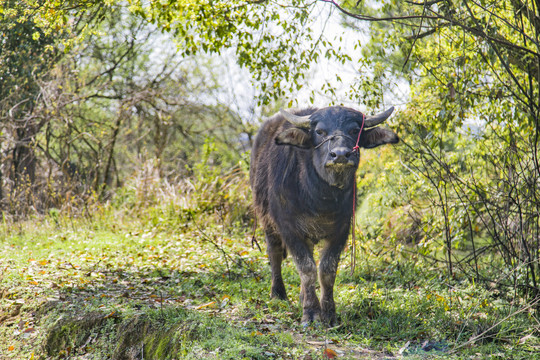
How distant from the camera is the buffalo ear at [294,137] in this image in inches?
183

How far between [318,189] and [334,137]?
526mm

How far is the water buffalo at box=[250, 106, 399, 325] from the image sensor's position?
14.7 feet

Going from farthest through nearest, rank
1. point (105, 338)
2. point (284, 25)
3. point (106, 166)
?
point (106, 166)
point (284, 25)
point (105, 338)

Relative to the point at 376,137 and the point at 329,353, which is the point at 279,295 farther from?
the point at 376,137

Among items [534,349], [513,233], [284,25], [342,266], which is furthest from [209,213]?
[534,349]

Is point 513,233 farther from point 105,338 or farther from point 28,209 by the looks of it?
point 28,209

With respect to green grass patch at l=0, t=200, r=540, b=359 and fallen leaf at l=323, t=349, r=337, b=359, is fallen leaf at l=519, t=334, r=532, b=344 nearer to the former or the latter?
green grass patch at l=0, t=200, r=540, b=359

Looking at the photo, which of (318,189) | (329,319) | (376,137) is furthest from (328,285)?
(376,137)

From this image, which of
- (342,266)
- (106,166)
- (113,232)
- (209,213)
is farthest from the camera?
(106,166)

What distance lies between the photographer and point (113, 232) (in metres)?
9.05

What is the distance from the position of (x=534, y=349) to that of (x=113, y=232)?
7.01 meters

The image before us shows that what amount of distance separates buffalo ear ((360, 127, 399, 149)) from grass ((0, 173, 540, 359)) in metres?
1.51

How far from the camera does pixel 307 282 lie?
4613mm

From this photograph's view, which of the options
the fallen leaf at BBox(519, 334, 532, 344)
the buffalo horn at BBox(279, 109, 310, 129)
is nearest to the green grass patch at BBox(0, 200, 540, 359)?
the fallen leaf at BBox(519, 334, 532, 344)
